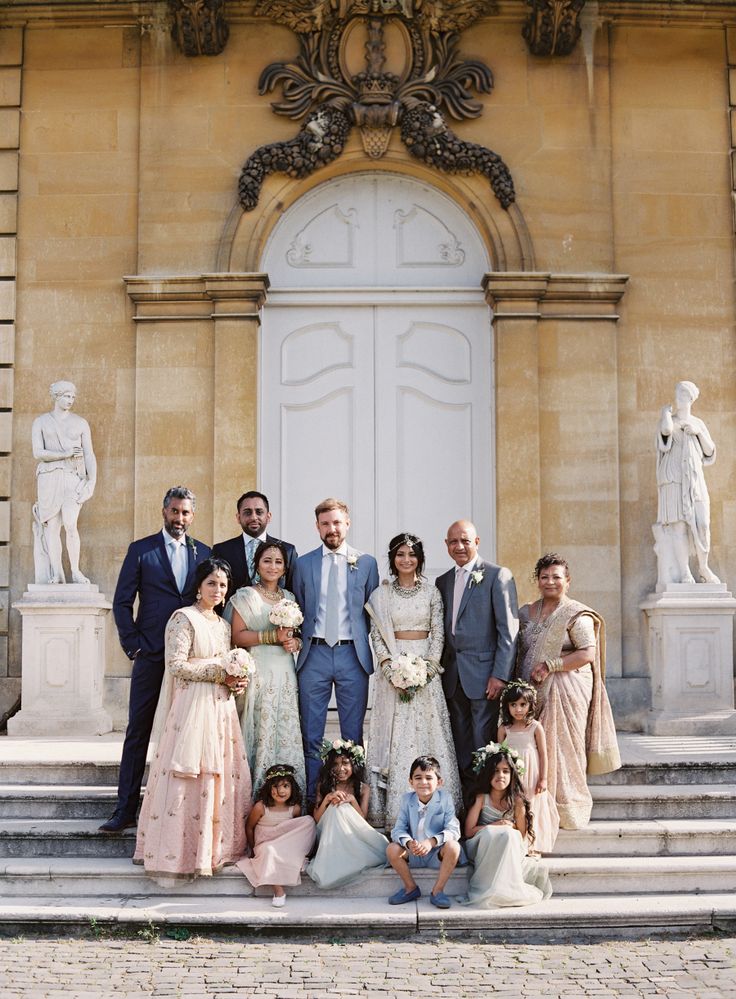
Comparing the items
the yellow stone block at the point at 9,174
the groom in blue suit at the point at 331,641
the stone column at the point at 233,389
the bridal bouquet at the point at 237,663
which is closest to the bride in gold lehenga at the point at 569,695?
the groom in blue suit at the point at 331,641

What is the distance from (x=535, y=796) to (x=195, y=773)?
5.46 ft

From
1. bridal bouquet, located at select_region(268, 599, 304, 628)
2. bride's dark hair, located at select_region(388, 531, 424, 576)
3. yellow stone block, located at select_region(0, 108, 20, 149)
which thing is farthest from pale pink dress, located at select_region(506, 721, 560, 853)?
yellow stone block, located at select_region(0, 108, 20, 149)

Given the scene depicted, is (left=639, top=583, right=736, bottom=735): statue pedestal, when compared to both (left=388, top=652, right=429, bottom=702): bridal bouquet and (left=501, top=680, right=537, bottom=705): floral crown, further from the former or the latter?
(left=388, top=652, right=429, bottom=702): bridal bouquet

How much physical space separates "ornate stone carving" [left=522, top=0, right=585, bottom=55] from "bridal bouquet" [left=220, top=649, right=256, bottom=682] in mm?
6029

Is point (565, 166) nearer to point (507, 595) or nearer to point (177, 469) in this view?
point (177, 469)

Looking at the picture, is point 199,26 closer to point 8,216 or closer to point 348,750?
point 8,216

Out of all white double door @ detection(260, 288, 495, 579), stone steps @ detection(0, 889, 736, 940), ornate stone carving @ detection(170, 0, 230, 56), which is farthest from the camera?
white double door @ detection(260, 288, 495, 579)

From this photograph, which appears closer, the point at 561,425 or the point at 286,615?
the point at 286,615

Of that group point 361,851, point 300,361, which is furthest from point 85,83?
point 361,851

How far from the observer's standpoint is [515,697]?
6.18m

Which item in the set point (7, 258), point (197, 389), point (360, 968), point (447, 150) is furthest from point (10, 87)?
point (360, 968)

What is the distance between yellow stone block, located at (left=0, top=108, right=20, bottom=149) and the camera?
389 inches

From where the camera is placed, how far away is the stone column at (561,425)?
951cm

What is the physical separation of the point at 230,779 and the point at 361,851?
0.73 meters
